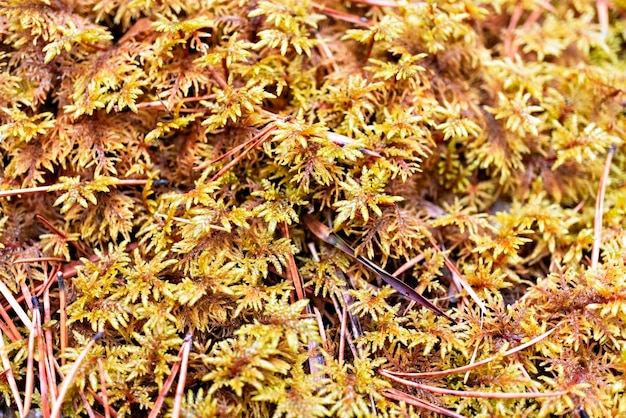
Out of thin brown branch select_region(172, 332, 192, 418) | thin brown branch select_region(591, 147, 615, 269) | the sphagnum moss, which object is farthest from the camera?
thin brown branch select_region(591, 147, 615, 269)

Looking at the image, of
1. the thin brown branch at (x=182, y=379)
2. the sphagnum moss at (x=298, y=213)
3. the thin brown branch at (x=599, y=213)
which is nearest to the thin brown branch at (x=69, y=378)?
the sphagnum moss at (x=298, y=213)

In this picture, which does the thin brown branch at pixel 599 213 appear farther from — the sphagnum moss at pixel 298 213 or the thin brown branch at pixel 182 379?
the thin brown branch at pixel 182 379

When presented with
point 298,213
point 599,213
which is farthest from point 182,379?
point 599,213

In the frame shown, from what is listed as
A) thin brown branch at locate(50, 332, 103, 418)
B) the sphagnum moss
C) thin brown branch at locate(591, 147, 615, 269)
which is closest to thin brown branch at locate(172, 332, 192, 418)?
the sphagnum moss

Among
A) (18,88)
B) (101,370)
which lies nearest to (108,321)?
(101,370)

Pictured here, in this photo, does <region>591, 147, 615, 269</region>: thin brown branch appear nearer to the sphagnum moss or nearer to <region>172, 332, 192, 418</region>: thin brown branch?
the sphagnum moss

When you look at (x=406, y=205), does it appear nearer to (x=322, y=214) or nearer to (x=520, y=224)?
(x=322, y=214)

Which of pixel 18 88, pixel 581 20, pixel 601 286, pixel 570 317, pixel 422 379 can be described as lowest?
pixel 422 379

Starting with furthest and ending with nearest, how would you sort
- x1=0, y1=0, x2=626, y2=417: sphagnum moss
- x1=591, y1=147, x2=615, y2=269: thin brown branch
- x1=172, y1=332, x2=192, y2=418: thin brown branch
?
x1=591, y1=147, x2=615, y2=269: thin brown branch → x1=0, y1=0, x2=626, y2=417: sphagnum moss → x1=172, y1=332, x2=192, y2=418: thin brown branch
